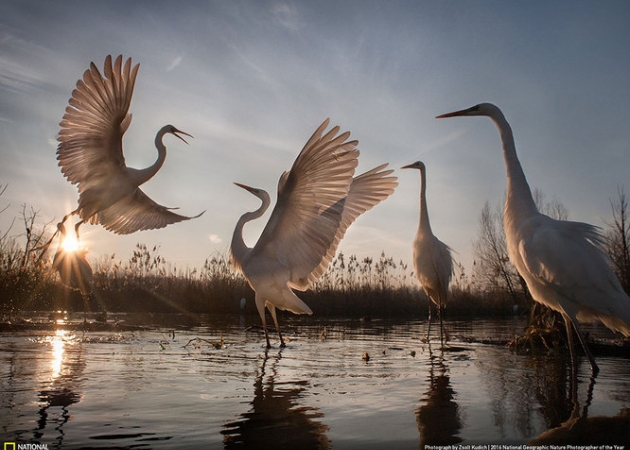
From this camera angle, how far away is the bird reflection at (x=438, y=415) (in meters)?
2.81

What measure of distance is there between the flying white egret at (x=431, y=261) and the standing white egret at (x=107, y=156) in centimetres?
463

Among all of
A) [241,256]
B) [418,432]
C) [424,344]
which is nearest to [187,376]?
[418,432]

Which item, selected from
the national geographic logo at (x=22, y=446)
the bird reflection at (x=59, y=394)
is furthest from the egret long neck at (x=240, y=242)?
the national geographic logo at (x=22, y=446)

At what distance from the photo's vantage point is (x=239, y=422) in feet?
10.1

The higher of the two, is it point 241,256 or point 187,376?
point 241,256

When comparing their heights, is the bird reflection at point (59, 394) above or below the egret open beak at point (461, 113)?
below

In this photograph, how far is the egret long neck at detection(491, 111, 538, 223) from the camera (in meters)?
5.41

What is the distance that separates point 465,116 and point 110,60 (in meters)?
4.80

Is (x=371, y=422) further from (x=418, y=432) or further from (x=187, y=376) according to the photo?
(x=187, y=376)

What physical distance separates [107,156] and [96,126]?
0.63 metres

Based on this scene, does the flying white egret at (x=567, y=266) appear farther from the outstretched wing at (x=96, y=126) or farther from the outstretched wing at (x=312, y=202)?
the outstretched wing at (x=96, y=126)

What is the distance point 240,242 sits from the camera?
8.38 m

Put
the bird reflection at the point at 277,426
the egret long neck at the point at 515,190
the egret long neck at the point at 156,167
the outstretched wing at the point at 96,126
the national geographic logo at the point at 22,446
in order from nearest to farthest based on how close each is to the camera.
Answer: the national geographic logo at the point at 22,446 → the bird reflection at the point at 277,426 → the egret long neck at the point at 515,190 → the outstretched wing at the point at 96,126 → the egret long neck at the point at 156,167

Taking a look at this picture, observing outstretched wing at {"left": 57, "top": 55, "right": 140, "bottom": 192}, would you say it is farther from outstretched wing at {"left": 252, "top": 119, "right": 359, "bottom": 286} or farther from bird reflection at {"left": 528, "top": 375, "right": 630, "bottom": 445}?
bird reflection at {"left": 528, "top": 375, "right": 630, "bottom": 445}
